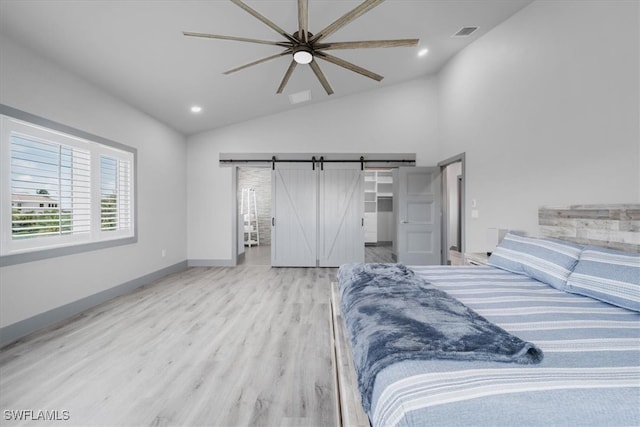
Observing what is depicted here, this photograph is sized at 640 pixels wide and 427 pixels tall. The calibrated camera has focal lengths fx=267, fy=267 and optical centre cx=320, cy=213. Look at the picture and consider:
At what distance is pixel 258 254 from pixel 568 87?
20.0 ft

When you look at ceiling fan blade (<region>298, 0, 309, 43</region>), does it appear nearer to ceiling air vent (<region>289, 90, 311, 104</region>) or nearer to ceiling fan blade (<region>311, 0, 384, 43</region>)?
ceiling fan blade (<region>311, 0, 384, 43</region>)

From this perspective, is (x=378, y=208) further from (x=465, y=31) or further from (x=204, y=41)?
(x=204, y=41)

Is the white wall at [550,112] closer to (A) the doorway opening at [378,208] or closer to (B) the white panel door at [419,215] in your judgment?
(B) the white panel door at [419,215]

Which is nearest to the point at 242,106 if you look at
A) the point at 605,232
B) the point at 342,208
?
the point at 342,208

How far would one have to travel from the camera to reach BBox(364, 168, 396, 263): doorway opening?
26.1 ft

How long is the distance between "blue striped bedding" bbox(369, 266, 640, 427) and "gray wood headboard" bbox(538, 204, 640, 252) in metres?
1.05

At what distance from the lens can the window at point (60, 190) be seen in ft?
7.85

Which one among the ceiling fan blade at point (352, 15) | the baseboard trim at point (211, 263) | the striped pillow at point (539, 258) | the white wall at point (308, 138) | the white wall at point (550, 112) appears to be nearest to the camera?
the ceiling fan blade at point (352, 15)

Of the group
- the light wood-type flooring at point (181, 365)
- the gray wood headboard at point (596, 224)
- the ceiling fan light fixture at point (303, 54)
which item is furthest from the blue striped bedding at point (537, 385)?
the ceiling fan light fixture at point (303, 54)

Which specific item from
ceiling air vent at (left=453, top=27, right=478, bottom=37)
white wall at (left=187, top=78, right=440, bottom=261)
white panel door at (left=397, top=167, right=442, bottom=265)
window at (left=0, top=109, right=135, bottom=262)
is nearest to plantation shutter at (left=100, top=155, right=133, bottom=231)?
window at (left=0, top=109, right=135, bottom=262)

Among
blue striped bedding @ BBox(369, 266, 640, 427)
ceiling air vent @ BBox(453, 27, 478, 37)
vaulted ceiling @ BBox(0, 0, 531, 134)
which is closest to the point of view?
blue striped bedding @ BBox(369, 266, 640, 427)

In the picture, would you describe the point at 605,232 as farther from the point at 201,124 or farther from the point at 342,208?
the point at 201,124

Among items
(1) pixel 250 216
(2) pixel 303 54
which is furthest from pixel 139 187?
(1) pixel 250 216

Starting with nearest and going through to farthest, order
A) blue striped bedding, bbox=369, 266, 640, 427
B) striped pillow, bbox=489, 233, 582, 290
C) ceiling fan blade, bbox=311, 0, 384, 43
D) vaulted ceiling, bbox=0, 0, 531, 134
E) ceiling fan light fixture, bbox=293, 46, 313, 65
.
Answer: blue striped bedding, bbox=369, 266, 640, 427 < ceiling fan blade, bbox=311, 0, 384, 43 < striped pillow, bbox=489, 233, 582, 290 < ceiling fan light fixture, bbox=293, 46, 313, 65 < vaulted ceiling, bbox=0, 0, 531, 134
